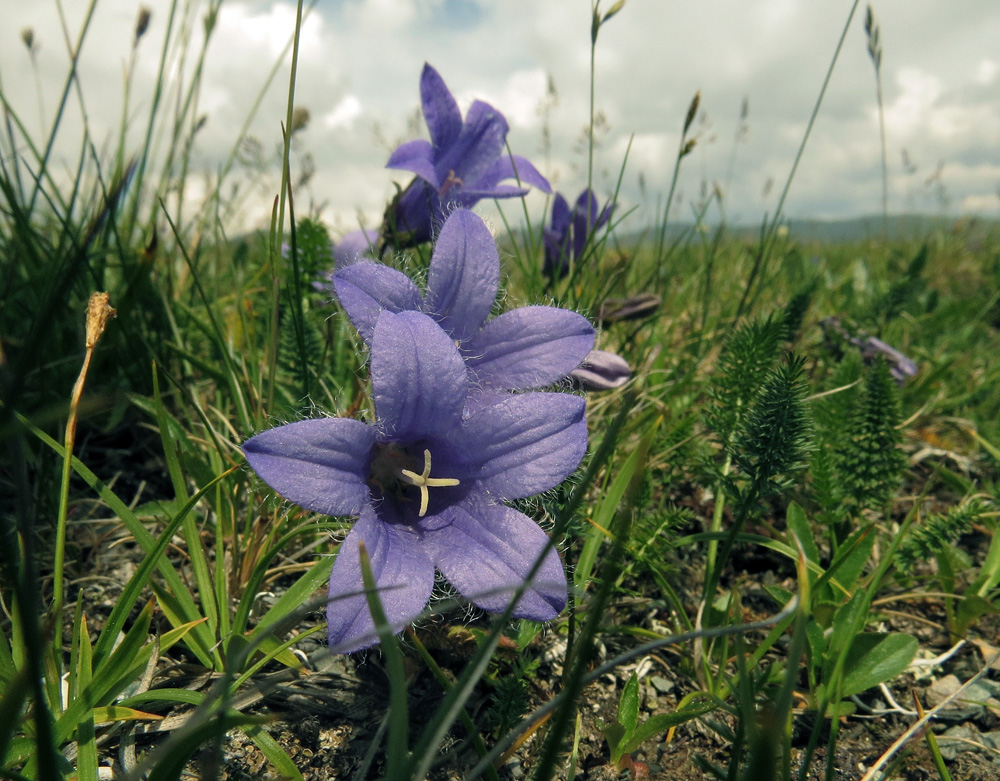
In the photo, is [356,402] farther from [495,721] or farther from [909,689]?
[909,689]

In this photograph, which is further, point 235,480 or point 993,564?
point 993,564

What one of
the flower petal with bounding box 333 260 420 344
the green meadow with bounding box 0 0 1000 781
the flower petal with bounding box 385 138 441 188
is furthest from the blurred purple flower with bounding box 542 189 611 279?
the flower petal with bounding box 333 260 420 344

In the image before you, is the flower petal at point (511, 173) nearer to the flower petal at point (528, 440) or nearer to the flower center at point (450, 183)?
the flower center at point (450, 183)

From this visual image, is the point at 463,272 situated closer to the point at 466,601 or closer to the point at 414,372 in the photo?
the point at 414,372

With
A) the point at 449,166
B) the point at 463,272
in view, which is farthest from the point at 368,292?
the point at 449,166

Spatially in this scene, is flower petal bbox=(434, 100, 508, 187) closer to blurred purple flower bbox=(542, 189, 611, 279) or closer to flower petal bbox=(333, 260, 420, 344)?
blurred purple flower bbox=(542, 189, 611, 279)

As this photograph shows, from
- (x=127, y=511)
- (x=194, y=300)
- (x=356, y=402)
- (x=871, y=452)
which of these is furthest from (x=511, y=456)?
(x=194, y=300)
